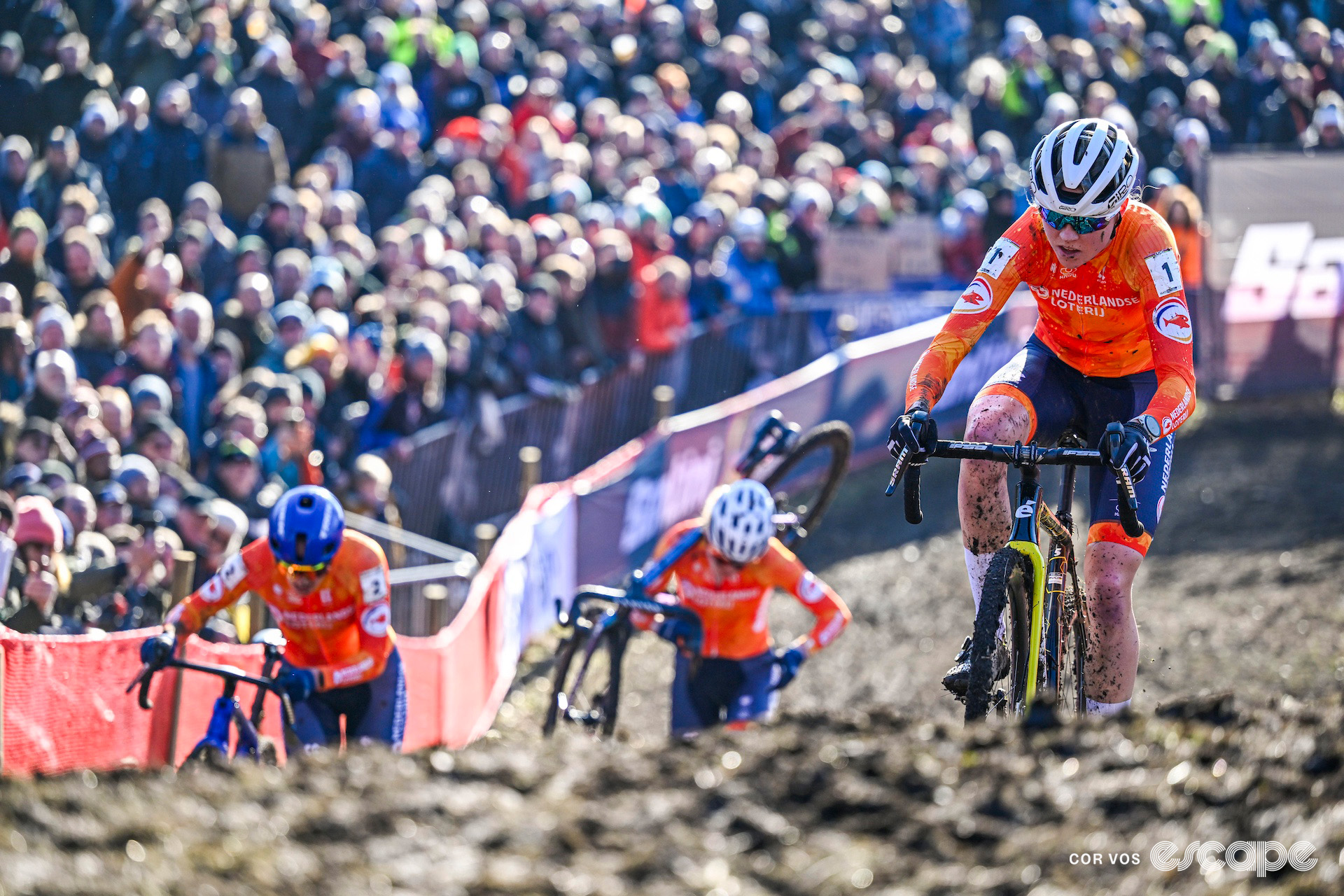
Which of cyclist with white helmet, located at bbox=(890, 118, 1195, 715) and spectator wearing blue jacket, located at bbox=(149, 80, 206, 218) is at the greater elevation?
spectator wearing blue jacket, located at bbox=(149, 80, 206, 218)

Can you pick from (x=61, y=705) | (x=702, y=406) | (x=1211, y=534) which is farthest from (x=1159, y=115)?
(x=61, y=705)

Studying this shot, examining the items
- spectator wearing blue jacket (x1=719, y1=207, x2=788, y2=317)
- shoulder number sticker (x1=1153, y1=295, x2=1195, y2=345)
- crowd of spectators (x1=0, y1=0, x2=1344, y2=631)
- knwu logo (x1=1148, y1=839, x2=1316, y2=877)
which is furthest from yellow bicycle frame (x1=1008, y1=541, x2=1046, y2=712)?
spectator wearing blue jacket (x1=719, y1=207, x2=788, y2=317)

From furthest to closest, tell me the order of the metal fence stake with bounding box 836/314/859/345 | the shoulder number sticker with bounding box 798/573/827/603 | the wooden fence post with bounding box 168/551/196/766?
1. the metal fence stake with bounding box 836/314/859/345
2. the shoulder number sticker with bounding box 798/573/827/603
3. the wooden fence post with bounding box 168/551/196/766

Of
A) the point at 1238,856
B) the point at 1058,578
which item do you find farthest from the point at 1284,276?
the point at 1238,856

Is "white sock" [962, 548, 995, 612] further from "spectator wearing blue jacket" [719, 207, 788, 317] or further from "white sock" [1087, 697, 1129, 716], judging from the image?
"spectator wearing blue jacket" [719, 207, 788, 317]

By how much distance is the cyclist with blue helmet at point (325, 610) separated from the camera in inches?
320

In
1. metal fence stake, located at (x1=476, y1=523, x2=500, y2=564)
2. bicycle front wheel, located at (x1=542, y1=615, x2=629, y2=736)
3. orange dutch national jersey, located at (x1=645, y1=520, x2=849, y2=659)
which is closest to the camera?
bicycle front wheel, located at (x1=542, y1=615, x2=629, y2=736)

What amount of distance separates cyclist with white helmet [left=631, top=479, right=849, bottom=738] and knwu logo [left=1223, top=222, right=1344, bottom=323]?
1071cm

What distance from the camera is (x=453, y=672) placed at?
10.7 meters

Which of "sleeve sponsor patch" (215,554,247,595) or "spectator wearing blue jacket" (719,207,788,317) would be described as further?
"spectator wearing blue jacket" (719,207,788,317)

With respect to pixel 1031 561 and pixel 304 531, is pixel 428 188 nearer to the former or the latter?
pixel 304 531

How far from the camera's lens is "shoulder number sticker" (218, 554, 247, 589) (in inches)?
327

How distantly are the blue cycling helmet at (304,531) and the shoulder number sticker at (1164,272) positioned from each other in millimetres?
4297

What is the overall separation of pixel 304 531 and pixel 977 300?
12.1ft
